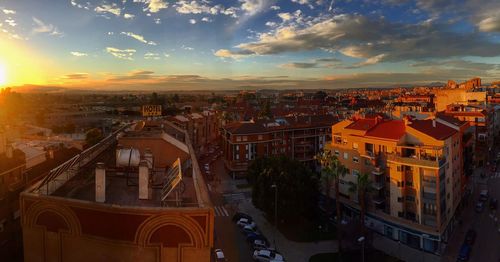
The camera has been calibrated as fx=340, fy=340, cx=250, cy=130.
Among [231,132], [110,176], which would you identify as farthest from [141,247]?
[231,132]

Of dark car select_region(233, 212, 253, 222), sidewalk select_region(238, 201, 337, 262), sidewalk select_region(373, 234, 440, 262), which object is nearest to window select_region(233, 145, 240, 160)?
dark car select_region(233, 212, 253, 222)

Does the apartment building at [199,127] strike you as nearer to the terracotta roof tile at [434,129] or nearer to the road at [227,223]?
the road at [227,223]

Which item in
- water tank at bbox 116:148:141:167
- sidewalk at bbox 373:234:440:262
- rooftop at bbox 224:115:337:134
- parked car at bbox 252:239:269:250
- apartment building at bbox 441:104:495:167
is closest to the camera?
water tank at bbox 116:148:141:167

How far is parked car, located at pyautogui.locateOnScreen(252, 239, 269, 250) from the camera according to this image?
23347mm

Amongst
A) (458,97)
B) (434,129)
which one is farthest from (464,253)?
(458,97)

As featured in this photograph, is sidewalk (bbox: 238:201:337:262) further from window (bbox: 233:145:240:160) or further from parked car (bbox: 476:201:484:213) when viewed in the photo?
parked car (bbox: 476:201:484:213)

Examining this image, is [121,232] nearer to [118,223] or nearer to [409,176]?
[118,223]

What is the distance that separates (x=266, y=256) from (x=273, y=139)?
77.2ft

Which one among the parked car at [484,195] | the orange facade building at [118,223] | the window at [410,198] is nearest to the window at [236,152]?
the window at [410,198]

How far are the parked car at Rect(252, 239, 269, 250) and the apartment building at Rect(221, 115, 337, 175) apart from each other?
18.0 meters

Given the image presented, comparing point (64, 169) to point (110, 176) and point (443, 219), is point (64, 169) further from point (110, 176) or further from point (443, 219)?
point (443, 219)

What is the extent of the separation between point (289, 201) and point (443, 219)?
10652 millimetres

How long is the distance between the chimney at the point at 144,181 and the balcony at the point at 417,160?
2017 cm

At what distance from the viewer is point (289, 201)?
25641 mm
